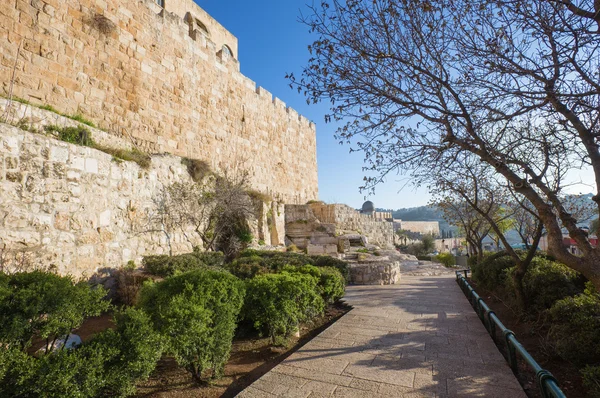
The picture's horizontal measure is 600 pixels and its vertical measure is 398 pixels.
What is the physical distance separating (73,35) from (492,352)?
10.6 metres

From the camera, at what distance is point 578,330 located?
356 centimetres

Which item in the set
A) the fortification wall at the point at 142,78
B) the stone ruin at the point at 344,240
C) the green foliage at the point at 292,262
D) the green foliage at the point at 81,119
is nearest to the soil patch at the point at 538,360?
the green foliage at the point at 292,262

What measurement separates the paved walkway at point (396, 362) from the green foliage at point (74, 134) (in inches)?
243

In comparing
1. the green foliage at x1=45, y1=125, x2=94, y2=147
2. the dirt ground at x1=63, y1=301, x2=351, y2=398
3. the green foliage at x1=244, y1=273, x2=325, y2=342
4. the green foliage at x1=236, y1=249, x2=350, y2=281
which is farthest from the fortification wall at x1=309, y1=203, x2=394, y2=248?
the green foliage at x1=244, y1=273, x2=325, y2=342

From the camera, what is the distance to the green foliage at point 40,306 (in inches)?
96.1

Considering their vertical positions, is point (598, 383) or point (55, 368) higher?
point (55, 368)

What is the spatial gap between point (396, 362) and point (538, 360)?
6.18 feet

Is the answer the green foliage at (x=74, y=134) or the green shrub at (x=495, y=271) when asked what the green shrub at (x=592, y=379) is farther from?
the green foliage at (x=74, y=134)

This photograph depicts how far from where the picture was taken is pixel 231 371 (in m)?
3.83

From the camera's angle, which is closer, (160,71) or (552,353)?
(552,353)

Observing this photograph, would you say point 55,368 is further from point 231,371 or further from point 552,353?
point 552,353

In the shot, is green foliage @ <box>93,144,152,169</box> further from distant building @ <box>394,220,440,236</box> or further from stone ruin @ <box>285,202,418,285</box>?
distant building @ <box>394,220,440,236</box>

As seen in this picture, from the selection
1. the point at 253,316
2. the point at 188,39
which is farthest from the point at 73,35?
the point at 253,316

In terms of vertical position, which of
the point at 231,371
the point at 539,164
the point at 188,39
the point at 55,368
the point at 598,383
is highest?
the point at 188,39
